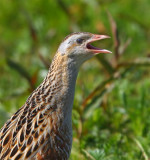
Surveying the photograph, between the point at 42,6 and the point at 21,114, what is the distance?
5.26 meters

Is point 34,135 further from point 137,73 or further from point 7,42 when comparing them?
point 7,42

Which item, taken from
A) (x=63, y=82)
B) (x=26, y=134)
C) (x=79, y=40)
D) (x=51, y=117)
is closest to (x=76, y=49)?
(x=79, y=40)

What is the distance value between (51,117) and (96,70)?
3.39m

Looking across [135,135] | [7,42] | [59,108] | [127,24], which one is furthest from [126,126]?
[7,42]

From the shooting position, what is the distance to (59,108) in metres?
3.27

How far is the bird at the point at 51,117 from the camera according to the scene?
10.1 feet

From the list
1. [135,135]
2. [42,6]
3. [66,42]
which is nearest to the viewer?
[66,42]

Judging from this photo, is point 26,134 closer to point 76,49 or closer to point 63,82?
point 63,82

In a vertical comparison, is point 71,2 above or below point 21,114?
above

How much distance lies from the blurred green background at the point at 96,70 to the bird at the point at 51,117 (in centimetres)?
59

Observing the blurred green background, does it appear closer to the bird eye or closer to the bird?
the bird

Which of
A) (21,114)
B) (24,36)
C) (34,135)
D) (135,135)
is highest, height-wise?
(24,36)

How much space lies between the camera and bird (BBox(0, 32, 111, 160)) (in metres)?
3.07

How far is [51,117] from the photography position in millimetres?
3217
